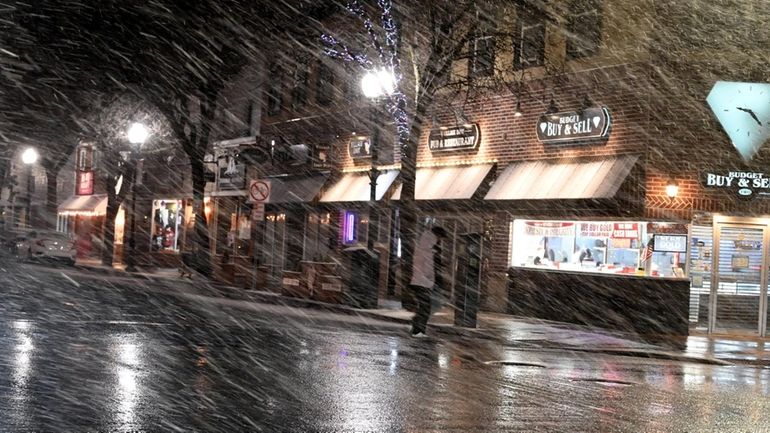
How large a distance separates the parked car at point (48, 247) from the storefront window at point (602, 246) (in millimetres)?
20208

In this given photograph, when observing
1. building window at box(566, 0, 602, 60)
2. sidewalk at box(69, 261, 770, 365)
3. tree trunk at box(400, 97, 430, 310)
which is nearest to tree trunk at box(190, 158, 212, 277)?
sidewalk at box(69, 261, 770, 365)

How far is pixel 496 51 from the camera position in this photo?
2302cm

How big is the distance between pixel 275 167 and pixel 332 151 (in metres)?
4.07

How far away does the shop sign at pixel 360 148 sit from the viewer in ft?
101

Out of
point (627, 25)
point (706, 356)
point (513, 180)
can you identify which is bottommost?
point (706, 356)

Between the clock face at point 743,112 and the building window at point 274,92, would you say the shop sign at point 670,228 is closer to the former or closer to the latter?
the clock face at point 743,112

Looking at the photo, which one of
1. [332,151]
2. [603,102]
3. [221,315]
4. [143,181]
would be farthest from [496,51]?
[143,181]

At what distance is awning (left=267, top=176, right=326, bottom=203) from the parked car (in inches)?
323

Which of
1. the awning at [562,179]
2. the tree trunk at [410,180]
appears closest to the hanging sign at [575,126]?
the awning at [562,179]

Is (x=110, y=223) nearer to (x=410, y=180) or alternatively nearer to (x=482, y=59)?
(x=410, y=180)

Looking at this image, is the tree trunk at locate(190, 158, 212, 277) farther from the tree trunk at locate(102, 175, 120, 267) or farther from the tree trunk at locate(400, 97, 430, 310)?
the tree trunk at locate(400, 97, 430, 310)

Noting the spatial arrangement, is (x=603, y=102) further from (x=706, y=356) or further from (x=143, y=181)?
(x=143, y=181)

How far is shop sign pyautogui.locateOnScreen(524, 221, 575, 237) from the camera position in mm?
22812

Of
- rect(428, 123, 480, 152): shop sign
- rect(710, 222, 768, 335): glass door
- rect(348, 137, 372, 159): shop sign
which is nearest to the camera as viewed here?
rect(710, 222, 768, 335): glass door
